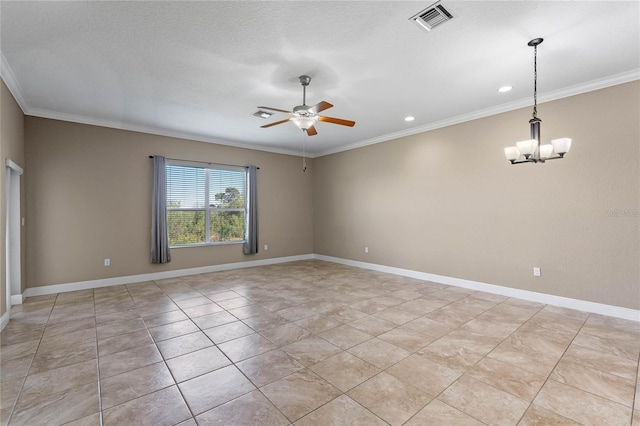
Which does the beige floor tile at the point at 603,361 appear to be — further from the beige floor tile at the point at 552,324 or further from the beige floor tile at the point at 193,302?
the beige floor tile at the point at 193,302

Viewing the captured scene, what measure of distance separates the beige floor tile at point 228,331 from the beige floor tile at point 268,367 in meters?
0.55

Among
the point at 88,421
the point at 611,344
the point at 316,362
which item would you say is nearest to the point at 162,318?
the point at 88,421

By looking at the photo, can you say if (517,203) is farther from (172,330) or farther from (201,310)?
(172,330)

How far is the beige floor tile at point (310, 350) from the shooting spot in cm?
265

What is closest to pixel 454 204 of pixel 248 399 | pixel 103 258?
pixel 248 399

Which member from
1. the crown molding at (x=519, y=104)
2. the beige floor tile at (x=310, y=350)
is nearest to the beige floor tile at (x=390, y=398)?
the beige floor tile at (x=310, y=350)

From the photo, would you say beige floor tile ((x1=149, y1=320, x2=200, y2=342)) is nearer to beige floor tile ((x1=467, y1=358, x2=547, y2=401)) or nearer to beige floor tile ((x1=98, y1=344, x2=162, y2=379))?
beige floor tile ((x1=98, y1=344, x2=162, y2=379))

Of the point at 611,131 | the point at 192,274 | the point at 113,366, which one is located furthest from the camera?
the point at 192,274

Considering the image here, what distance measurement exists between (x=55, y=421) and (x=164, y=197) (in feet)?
14.4

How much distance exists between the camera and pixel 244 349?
9.36 feet

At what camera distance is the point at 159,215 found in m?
5.68

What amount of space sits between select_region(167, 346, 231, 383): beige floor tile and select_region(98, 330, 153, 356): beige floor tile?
0.59m

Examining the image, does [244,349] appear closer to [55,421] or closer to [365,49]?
[55,421]

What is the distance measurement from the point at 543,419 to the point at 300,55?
3.56 metres
